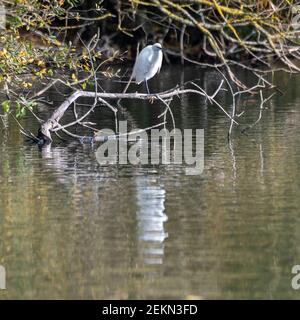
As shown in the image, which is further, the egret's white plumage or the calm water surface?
the egret's white plumage

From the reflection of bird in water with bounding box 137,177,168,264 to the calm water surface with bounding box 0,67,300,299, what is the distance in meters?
0.01

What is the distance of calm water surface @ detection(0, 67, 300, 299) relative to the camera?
8.28 m

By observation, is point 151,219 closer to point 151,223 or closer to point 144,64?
point 151,223

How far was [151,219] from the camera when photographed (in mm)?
10328

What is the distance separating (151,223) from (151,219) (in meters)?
0.17

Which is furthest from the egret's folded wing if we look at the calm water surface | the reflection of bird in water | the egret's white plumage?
the reflection of bird in water

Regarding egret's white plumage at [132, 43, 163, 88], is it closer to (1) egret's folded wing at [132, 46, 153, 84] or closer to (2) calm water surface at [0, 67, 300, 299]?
(1) egret's folded wing at [132, 46, 153, 84]

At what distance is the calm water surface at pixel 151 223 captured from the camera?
27.2 feet

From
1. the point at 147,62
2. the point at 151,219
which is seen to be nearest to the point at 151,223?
the point at 151,219

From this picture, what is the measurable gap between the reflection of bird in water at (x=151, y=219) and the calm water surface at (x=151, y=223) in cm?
1

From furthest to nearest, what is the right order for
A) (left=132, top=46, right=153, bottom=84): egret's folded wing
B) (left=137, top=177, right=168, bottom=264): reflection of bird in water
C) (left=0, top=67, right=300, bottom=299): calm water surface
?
1. (left=132, top=46, right=153, bottom=84): egret's folded wing
2. (left=137, top=177, right=168, bottom=264): reflection of bird in water
3. (left=0, top=67, right=300, bottom=299): calm water surface
